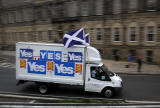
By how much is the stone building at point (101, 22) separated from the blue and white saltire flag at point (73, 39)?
17.0 m

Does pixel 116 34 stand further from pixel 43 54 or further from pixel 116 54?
pixel 43 54

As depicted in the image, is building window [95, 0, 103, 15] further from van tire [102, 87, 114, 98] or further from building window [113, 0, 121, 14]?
van tire [102, 87, 114, 98]

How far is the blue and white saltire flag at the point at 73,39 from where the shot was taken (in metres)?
11.4

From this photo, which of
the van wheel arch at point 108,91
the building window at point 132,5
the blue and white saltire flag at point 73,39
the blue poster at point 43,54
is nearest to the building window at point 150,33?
the building window at point 132,5

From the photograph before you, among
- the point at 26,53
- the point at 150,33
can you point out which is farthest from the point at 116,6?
the point at 26,53

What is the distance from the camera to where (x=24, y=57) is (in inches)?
478

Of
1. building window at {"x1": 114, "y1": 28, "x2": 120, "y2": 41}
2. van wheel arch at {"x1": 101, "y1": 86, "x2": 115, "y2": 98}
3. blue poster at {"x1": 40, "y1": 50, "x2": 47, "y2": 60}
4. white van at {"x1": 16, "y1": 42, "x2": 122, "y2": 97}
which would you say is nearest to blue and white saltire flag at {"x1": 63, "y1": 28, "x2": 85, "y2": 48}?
white van at {"x1": 16, "y1": 42, "x2": 122, "y2": 97}

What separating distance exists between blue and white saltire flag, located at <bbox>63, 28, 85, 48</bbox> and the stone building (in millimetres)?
17001

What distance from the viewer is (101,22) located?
30094 millimetres

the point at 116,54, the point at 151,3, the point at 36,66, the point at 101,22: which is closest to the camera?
the point at 36,66

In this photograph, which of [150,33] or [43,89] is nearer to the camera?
[43,89]

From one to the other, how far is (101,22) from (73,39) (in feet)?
64.0

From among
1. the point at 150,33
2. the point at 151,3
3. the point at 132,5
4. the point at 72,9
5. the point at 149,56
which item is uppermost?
the point at 72,9

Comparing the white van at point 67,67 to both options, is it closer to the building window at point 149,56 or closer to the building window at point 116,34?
the building window at point 149,56
